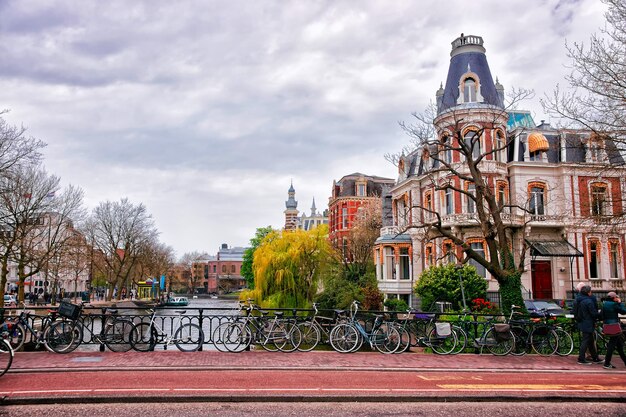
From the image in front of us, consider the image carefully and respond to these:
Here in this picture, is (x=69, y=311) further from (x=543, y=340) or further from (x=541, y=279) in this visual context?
(x=541, y=279)

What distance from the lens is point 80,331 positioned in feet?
42.9

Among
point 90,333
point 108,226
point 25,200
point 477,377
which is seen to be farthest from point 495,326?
point 108,226

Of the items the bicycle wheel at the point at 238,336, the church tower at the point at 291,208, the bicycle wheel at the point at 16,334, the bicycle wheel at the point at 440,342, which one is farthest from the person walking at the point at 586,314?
the church tower at the point at 291,208

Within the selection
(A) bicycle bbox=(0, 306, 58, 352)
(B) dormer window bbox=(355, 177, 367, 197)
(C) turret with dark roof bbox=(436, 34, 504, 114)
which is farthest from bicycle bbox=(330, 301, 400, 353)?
(B) dormer window bbox=(355, 177, 367, 197)

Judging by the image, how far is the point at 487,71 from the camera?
110 feet

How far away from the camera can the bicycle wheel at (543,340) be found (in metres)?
14.3

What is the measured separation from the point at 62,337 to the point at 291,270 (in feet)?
70.7

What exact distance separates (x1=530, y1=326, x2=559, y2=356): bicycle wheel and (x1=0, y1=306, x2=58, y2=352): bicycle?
41.3 feet

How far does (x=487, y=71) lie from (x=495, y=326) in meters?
23.8

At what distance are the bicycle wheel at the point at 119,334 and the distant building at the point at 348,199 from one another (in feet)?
131

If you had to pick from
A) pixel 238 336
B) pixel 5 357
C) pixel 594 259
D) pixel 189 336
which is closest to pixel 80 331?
pixel 189 336

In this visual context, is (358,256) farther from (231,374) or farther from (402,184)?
(231,374)

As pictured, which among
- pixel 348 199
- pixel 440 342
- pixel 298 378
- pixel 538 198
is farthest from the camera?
pixel 348 199

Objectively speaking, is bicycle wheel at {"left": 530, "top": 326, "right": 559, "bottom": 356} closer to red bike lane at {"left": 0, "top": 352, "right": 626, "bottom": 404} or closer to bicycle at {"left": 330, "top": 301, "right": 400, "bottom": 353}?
red bike lane at {"left": 0, "top": 352, "right": 626, "bottom": 404}
